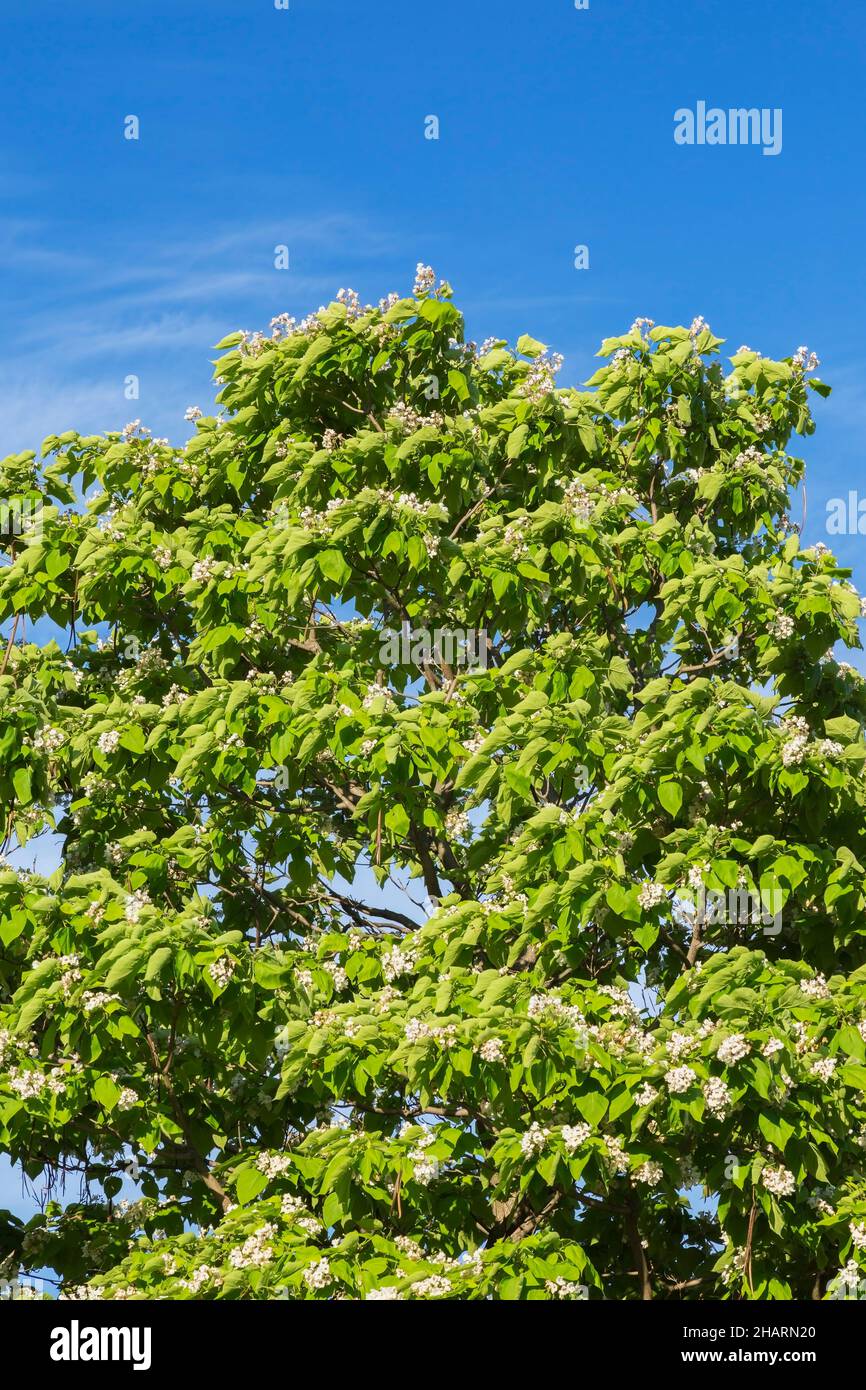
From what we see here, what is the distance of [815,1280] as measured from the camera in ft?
33.3

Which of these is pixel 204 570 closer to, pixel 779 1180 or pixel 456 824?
pixel 456 824

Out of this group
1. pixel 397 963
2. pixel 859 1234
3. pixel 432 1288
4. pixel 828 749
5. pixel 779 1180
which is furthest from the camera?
pixel 397 963

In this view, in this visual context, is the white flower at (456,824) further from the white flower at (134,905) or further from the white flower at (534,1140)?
the white flower at (534,1140)

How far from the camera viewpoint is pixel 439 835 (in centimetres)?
1180

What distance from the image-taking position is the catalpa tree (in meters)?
9.35

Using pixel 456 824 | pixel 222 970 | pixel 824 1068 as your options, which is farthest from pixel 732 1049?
pixel 456 824

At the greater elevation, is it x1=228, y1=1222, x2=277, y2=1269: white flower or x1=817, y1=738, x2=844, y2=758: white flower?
x1=817, y1=738, x2=844, y2=758: white flower

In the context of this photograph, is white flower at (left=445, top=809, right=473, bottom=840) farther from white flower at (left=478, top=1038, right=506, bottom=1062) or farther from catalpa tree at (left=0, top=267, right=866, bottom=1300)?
white flower at (left=478, top=1038, right=506, bottom=1062)

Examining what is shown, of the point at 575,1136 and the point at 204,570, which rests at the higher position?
the point at 204,570

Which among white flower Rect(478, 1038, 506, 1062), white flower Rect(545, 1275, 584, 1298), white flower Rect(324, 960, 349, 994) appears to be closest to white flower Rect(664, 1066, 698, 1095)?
white flower Rect(478, 1038, 506, 1062)

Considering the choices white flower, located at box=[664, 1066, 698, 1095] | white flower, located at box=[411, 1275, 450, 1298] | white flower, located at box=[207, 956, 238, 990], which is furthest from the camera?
white flower, located at box=[207, 956, 238, 990]
